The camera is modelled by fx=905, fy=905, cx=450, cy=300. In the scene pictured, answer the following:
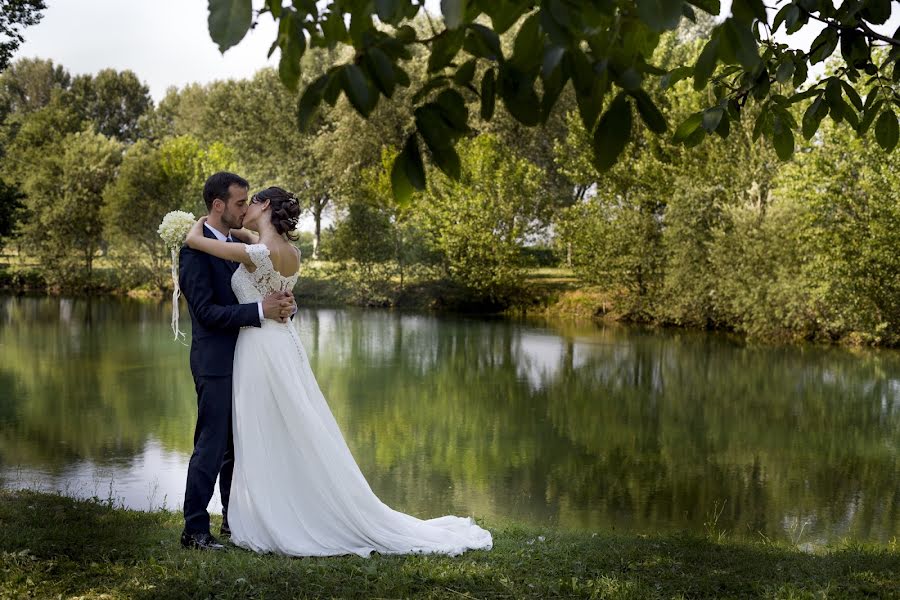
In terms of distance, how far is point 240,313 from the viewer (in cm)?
536

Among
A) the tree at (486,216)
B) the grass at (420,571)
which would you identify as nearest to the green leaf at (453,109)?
the grass at (420,571)

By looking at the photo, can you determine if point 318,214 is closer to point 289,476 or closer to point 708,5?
point 289,476

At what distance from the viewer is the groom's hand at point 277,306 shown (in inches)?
213

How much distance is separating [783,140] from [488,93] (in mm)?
2370

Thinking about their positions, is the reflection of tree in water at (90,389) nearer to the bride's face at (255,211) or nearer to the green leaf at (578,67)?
the bride's face at (255,211)

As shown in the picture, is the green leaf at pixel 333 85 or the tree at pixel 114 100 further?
the tree at pixel 114 100

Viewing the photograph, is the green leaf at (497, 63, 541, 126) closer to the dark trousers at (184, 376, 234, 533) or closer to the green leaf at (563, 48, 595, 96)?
the green leaf at (563, 48, 595, 96)

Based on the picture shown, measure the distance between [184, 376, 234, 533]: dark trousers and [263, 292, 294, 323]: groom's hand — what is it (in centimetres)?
46

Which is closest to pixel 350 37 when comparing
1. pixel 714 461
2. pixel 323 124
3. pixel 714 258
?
pixel 714 461

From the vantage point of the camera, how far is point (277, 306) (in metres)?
5.43

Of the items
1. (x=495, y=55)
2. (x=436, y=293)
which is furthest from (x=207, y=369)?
(x=436, y=293)

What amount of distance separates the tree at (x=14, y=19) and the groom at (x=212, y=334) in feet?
32.5

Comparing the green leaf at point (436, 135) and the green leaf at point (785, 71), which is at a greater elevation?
the green leaf at point (785, 71)

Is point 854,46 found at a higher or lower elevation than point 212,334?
higher
